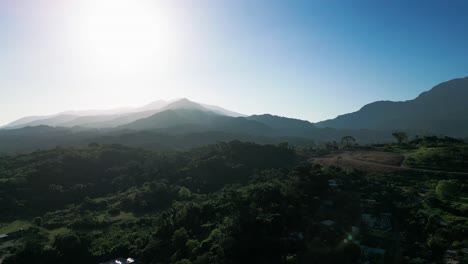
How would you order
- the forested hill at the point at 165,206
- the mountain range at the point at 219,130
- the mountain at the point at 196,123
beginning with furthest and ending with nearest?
the mountain at the point at 196,123 → the mountain range at the point at 219,130 → the forested hill at the point at 165,206

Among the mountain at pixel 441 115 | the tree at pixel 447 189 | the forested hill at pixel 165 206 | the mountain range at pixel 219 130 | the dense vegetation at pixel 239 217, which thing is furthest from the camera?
the mountain at pixel 441 115

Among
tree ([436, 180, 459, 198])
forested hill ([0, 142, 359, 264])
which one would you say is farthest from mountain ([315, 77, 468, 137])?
tree ([436, 180, 459, 198])

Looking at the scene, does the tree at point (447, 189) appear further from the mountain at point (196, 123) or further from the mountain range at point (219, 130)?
the mountain at point (196, 123)

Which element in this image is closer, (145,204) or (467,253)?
(467,253)

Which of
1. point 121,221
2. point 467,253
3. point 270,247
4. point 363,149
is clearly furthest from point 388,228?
point 363,149

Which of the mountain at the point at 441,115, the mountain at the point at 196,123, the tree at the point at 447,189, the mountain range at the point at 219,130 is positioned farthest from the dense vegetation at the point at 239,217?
the mountain at the point at 441,115

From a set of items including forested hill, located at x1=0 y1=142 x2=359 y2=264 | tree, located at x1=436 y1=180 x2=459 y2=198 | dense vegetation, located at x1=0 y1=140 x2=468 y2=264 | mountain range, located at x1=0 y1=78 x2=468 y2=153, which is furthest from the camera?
mountain range, located at x1=0 y1=78 x2=468 y2=153

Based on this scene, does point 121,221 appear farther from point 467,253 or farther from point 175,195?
point 467,253

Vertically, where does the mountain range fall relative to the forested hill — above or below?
above

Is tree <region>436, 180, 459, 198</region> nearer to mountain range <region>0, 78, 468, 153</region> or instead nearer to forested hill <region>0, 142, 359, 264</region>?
forested hill <region>0, 142, 359, 264</region>
